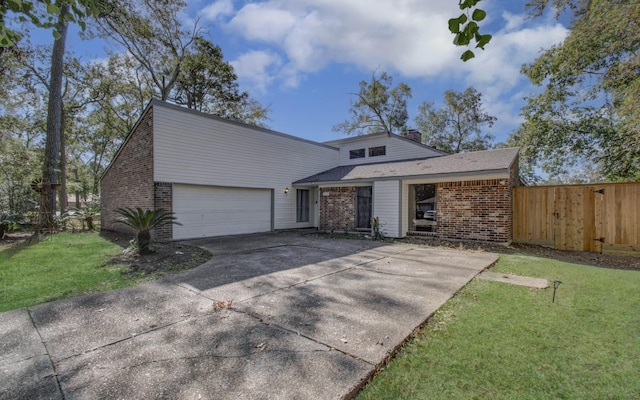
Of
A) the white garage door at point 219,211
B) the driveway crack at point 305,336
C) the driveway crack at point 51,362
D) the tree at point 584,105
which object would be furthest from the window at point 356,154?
the driveway crack at point 51,362

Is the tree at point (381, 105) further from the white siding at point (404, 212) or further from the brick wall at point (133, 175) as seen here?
the brick wall at point (133, 175)

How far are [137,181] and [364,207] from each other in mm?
8772

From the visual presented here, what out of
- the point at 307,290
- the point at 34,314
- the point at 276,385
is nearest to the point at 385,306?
the point at 307,290

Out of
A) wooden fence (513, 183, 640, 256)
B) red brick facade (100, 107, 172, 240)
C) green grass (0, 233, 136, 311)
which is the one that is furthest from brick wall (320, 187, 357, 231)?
green grass (0, 233, 136, 311)

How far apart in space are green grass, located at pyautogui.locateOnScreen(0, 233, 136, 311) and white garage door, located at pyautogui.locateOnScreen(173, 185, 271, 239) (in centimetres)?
245

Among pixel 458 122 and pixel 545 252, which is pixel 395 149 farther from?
pixel 458 122

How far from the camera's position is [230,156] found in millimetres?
11453

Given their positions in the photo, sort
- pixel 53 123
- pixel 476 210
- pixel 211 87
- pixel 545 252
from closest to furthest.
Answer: pixel 545 252
pixel 476 210
pixel 53 123
pixel 211 87

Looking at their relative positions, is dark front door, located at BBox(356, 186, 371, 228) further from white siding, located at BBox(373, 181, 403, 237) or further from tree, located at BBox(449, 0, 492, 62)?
tree, located at BBox(449, 0, 492, 62)

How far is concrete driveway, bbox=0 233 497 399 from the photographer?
90.0 inches

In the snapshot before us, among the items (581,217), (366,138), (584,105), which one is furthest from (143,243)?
(584,105)

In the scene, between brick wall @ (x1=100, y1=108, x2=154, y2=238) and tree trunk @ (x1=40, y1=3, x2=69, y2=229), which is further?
tree trunk @ (x1=40, y1=3, x2=69, y2=229)

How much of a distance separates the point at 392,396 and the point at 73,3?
4.09 m

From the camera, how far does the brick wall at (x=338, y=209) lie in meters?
12.7
